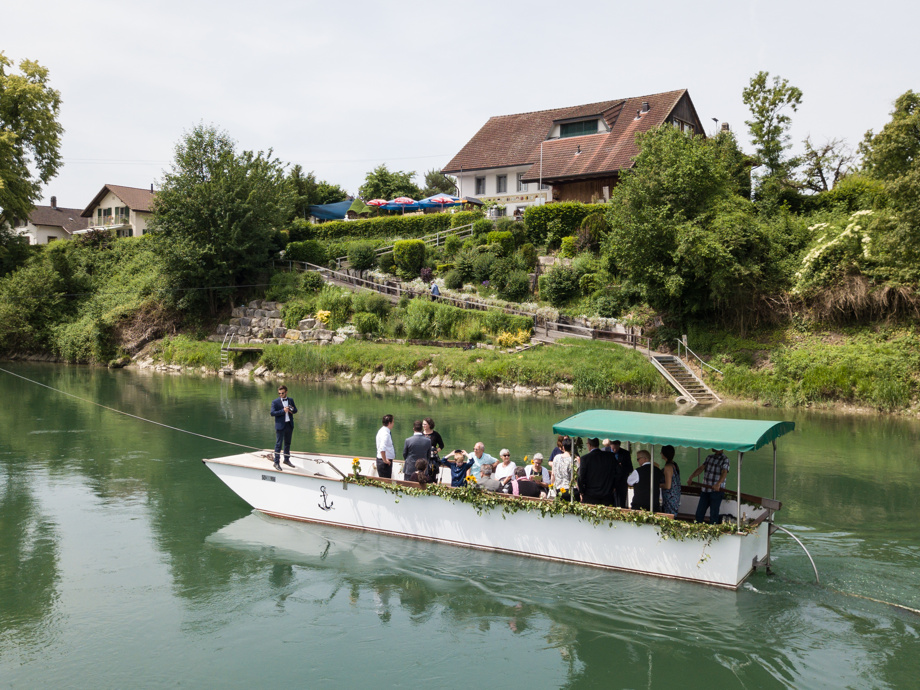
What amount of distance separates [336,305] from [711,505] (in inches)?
1368

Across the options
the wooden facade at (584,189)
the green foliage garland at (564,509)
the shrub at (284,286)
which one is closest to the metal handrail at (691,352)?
the wooden facade at (584,189)

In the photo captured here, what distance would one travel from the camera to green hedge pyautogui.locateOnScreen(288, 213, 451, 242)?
4984 cm

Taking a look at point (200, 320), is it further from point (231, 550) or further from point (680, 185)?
point (231, 550)

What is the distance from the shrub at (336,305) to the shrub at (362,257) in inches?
133

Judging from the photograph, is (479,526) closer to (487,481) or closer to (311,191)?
(487,481)

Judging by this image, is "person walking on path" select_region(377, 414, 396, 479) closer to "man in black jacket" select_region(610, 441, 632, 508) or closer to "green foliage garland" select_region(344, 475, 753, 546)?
"green foliage garland" select_region(344, 475, 753, 546)

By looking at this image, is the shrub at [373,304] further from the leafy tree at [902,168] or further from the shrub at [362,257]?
the leafy tree at [902,168]

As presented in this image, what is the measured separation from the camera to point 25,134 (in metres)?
53.3

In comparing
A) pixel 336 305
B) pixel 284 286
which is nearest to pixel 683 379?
pixel 336 305

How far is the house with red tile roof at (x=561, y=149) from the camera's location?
155ft

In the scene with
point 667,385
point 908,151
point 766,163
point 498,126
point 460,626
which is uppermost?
point 498,126

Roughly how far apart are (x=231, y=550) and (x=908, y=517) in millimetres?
12961

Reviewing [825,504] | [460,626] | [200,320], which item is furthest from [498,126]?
[460,626]

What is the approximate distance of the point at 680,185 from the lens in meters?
32.7
